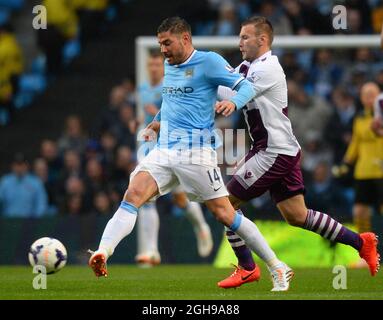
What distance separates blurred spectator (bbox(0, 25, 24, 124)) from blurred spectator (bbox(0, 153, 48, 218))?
341cm

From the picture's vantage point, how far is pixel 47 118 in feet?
66.9

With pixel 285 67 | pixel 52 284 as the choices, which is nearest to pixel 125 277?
pixel 52 284

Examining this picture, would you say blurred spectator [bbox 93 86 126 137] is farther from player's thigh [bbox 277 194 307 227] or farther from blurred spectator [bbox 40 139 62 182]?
player's thigh [bbox 277 194 307 227]

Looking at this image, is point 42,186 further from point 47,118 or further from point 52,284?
point 52,284

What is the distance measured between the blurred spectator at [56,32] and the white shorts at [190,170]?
35.7 feet

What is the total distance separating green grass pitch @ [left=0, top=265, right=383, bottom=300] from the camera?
910 cm

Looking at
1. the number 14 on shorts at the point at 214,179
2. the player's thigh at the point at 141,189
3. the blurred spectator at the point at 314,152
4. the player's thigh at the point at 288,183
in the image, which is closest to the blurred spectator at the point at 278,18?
the blurred spectator at the point at 314,152

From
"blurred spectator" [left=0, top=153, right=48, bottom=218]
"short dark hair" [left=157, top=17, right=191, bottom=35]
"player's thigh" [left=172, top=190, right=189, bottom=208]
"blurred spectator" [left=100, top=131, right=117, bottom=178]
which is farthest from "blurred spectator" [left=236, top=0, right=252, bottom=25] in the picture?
"short dark hair" [left=157, top=17, right=191, bottom=35]

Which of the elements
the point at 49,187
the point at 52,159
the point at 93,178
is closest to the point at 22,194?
the point at 49,187

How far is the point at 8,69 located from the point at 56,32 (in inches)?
40.8

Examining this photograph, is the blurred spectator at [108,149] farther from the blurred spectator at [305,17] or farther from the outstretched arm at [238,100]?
the outstretched arm at [238,100]

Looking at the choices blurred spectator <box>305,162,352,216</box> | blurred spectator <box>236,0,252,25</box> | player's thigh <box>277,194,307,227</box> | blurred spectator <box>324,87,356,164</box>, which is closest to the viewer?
player's thigh <box>277,194,307,227</box>

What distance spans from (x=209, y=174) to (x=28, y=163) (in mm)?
10366

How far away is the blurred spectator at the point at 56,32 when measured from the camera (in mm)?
20141
